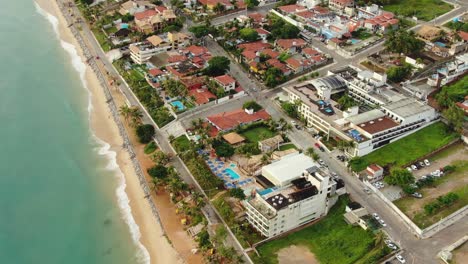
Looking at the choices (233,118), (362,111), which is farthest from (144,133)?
(362,111)

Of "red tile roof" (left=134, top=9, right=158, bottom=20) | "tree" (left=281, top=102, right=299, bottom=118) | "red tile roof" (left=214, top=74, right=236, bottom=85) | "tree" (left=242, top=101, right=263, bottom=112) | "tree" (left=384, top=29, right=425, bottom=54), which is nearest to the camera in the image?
"tree" (left=281, top=102, right=299, bottom=118)

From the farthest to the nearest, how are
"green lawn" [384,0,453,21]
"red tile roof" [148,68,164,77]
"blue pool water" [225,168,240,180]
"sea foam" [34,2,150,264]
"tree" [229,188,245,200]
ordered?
"green lawn" [384,0,453,21] < "red tile roof" [148,68,164,77] < "blue pool water" [225,168,240,180] < "tree" [229,188,245,200] < "sea foam" [34,2,150,264]

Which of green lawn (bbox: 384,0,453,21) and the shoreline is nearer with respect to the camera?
the shoreline

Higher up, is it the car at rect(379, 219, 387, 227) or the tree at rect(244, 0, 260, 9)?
the tree at rect(244, 0, 260, 9)

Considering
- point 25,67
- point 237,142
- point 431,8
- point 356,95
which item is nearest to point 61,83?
point 25,67

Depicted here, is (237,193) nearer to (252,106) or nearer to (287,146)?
(287,146)

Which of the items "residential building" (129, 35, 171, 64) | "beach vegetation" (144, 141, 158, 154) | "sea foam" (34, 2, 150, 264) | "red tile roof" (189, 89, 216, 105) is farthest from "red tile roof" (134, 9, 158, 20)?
"beach vegetation" (144, 141, 158, 154)

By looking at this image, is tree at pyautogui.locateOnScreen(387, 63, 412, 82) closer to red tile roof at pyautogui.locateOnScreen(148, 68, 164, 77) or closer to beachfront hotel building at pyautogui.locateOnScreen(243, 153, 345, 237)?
beachfront hotel building at pyautogui.locateOnScreen(243, 153, 345, 237)
